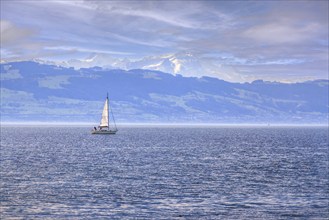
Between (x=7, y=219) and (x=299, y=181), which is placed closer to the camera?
(x=7, y=219)

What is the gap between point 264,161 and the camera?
116750mm

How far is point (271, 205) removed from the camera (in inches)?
2295

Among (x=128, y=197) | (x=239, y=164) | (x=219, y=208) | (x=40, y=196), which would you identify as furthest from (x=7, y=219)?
(x=239, y=164)

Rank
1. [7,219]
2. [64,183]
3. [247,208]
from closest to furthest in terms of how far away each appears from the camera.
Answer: [7,219] < [247,208] < [64,183]

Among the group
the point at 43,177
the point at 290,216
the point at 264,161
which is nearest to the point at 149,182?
the point at 43,177

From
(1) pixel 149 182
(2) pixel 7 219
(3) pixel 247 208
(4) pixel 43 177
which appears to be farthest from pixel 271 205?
(4) pixel 43 177

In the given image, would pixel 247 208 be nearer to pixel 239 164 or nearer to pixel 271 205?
pixel 271 205

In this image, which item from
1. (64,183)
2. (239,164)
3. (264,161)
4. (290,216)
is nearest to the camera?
(290,216)

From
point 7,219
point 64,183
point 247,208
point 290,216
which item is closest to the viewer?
point 7,219

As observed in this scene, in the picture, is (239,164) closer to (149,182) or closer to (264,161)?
(264,161)

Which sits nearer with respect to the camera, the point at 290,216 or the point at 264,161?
the point at 290,216

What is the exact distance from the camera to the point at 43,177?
8088cm

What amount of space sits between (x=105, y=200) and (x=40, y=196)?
27.3ft

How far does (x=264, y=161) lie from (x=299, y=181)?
36985 millimetres
